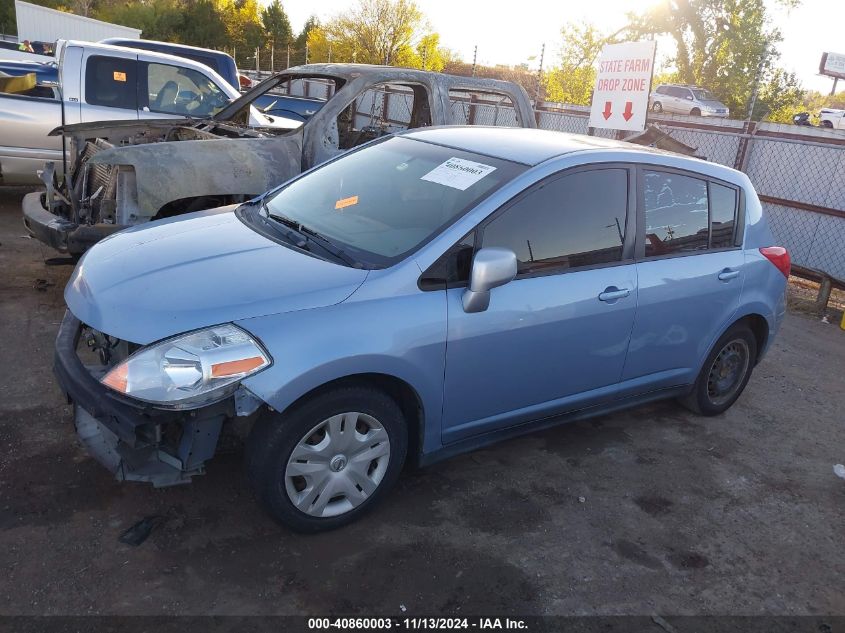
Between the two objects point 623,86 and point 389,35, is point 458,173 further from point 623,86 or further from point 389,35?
point 389,35

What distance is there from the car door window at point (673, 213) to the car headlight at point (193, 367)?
7.73 feet

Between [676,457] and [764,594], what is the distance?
1201mm

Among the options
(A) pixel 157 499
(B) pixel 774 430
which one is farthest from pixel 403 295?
(B) pixel 774 430

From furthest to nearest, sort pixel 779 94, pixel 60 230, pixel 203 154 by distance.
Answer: pixel 779 94
pixel 203 154
pixel 60 230

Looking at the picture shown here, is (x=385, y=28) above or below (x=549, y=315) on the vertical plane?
above

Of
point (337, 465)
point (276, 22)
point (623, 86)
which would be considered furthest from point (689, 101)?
point (276, 22)

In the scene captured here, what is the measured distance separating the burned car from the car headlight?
2403 mm

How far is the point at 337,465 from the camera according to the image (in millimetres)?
3027

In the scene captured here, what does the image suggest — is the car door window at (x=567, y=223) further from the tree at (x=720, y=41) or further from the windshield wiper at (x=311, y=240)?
the tree at (x=720, y=41)

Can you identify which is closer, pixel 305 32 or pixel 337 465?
pixel 337 465

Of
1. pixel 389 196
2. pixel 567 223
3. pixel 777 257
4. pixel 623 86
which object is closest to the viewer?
pixel 567 223

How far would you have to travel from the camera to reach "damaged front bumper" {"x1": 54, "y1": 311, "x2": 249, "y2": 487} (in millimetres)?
2695

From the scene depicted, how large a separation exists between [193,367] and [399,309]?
885 millimetres

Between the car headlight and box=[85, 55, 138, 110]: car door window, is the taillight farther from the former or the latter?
box=[85, 55, 138, 110]: car door window
